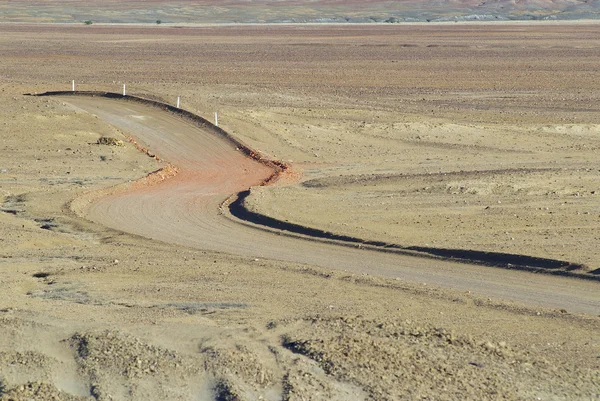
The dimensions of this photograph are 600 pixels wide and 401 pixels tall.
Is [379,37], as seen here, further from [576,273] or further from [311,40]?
[576,273]

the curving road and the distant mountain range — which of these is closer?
the curving road

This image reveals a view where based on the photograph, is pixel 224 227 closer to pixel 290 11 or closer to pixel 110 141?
pixel 110 141

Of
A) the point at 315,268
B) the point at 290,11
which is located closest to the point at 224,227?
the point at 315,268

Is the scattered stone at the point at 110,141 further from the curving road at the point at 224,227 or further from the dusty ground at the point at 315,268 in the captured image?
the curving road at the point at 224,227

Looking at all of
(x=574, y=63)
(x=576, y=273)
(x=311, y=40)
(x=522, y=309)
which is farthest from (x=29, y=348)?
(x=311, y=40)

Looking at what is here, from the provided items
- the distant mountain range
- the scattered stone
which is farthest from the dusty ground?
the distant mountain range

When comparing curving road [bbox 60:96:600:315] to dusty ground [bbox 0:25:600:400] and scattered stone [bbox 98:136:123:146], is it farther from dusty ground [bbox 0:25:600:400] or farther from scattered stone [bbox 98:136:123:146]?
scattered stone [bbox 98:136:123:146]
